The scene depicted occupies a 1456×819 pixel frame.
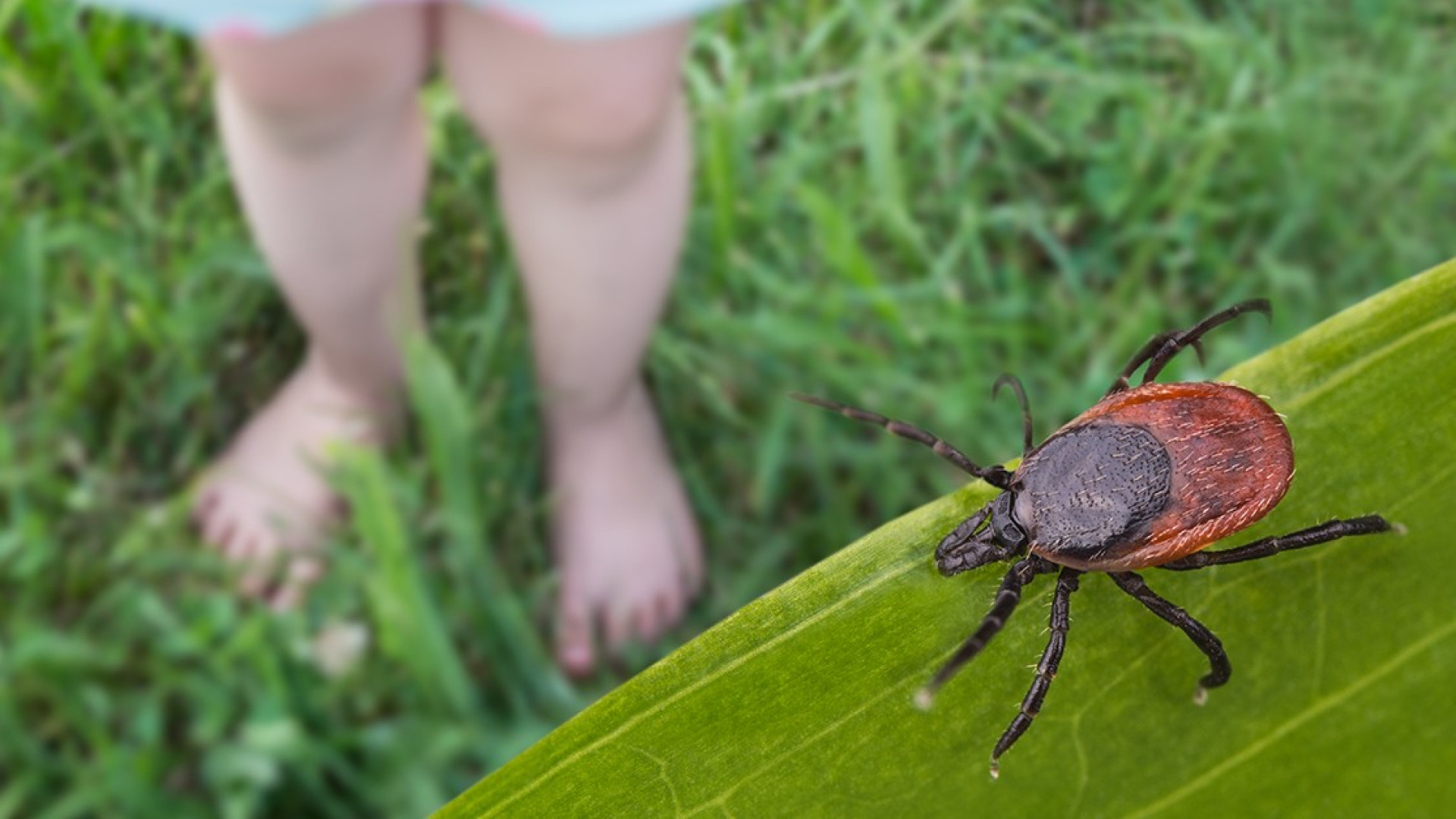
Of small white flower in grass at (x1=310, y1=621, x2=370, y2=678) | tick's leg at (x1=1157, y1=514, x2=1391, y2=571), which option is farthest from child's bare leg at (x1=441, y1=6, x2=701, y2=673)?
tick's leg at (x1=1157, y1=514, x2=1391, y2=571)

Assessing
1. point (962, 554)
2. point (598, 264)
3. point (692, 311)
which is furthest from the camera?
point (692, 311)

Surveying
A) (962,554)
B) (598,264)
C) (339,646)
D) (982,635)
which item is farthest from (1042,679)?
(339,646)

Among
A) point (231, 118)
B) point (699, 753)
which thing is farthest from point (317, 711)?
point (699, 753)

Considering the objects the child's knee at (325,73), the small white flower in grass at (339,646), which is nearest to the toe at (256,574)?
the small white flower in grass at (339,646)

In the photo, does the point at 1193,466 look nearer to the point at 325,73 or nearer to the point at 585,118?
the point at 585,118

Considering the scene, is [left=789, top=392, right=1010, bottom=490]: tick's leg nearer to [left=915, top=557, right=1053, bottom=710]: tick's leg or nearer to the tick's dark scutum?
the tick's dark scutum

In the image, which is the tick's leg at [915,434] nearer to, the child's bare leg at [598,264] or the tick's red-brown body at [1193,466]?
the tick's red-brown body at [1193,466]
